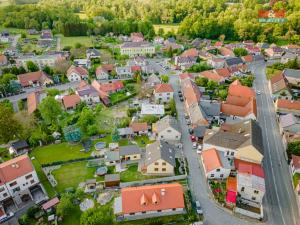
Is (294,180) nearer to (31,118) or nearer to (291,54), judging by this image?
(31,118)

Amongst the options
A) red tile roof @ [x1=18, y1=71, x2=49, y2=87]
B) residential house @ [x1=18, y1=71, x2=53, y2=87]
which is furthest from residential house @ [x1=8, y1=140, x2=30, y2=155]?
red tile roof @ [x1=18, y1=71, x2=49, y2=87]

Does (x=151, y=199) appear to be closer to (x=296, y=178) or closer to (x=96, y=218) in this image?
(x=96, y=218)

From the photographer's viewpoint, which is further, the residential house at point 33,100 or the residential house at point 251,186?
the residential house at point 33,100

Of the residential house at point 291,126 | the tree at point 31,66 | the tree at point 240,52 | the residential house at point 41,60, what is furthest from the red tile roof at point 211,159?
the tree at point 31,66

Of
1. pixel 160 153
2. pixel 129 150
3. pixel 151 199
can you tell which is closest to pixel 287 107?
pixel 160 153

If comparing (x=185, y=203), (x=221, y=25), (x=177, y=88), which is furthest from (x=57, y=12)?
(x=185, y=203)

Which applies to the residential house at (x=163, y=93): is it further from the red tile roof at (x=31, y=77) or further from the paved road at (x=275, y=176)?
the red tile roof at (x=31, y=77)
